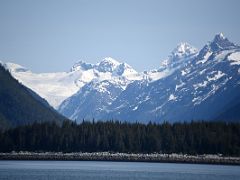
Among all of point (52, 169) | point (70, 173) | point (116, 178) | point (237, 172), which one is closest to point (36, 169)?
point (52, 169)

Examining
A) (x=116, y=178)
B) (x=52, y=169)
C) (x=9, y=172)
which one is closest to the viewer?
(x=116, y=178)

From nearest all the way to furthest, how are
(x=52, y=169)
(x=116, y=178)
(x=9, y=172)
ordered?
1. (x=116, y=178)
2. (x=9, y=172)
3. (x=52, y=169)

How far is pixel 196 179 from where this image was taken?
156500 millimetres

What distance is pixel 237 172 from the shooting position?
185125 mm

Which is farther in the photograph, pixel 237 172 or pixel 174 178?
pixel 237 172

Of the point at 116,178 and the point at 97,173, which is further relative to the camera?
the point at 97,173

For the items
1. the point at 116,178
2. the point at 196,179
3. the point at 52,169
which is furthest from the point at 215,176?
the point at 52,169

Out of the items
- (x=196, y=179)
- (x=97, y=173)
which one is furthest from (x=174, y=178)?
(x=97, y=173)

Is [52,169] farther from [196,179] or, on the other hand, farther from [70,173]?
[196,179]

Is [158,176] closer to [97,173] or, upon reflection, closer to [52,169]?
[97,173]

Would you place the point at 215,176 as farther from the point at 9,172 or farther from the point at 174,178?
the point at 9,172

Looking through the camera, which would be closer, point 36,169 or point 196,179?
point 196,179

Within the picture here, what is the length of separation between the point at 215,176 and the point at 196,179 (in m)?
12.6

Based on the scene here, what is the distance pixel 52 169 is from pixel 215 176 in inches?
1546
